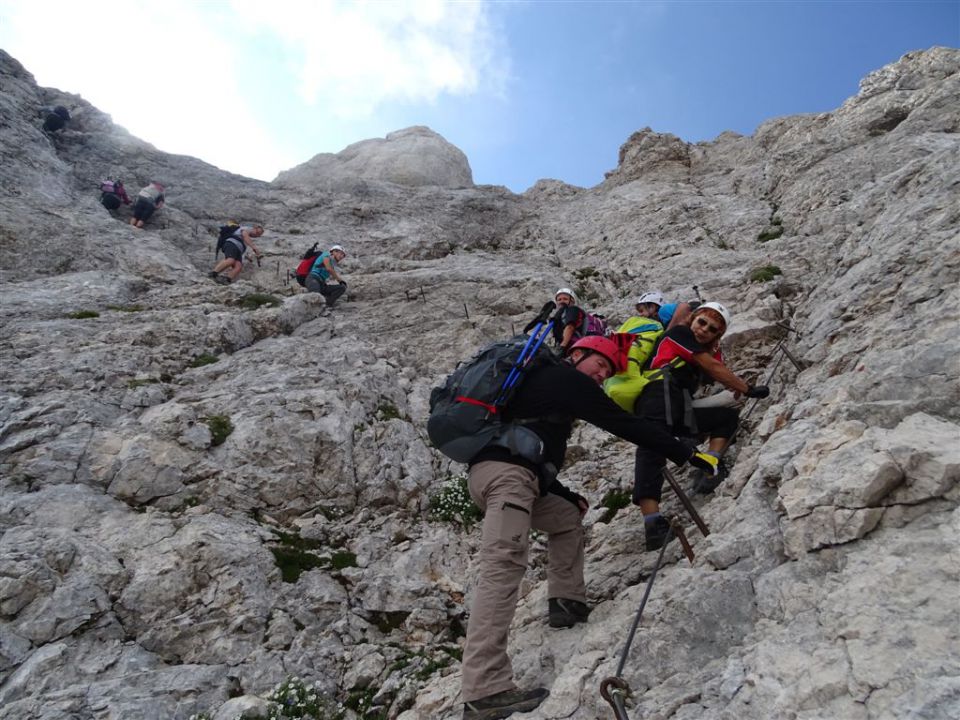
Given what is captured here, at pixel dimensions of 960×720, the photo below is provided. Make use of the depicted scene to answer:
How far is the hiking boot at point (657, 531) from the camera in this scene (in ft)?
22.4

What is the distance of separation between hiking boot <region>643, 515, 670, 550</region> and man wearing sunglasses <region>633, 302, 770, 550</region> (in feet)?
0.67

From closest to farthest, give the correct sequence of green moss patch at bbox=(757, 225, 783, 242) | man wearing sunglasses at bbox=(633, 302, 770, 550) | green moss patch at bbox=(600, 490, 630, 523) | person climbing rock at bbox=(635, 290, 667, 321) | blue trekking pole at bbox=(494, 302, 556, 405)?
blue trekking pole at bbox=(494, 302, 556, 405) < man wearing sunglasses at bbox=(633, 302, 770, 550) < green moss patch at bbox=(600, 490, 630, 523) < person climbing rock at bbox=(635, 290, 667, 321) < green moss patch at bbox=(757, 225, 783, 242)

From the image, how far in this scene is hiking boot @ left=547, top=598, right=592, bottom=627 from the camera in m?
6.48

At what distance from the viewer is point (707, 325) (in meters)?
8.04

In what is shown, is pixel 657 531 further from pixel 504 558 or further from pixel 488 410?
pixel 488 410

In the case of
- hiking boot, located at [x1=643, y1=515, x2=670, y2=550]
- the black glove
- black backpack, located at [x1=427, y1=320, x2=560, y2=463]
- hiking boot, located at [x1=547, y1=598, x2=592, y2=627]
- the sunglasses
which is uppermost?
the sunglasses

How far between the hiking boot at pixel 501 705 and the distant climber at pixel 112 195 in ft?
79.9

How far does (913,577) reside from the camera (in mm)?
3963

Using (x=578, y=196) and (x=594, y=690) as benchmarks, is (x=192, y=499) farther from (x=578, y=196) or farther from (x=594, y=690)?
(x=578, y=196)

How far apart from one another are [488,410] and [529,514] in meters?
1.16

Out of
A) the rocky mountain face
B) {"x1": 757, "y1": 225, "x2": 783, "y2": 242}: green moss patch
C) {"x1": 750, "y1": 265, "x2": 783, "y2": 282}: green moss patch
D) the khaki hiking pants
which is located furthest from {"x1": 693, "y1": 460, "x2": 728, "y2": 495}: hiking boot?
{"x1": 757, "y1": 225, "x2": 783, "y2": 242}: green moss patch

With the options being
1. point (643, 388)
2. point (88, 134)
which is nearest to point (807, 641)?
point (643, 388)

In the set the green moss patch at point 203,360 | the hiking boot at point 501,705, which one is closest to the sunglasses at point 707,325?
the hiking boot at point 501,705

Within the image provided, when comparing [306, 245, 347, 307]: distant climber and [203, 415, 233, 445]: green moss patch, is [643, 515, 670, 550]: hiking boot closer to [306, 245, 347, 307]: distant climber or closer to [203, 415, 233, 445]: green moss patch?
[203, 415, 233, 445]: green moss patch
